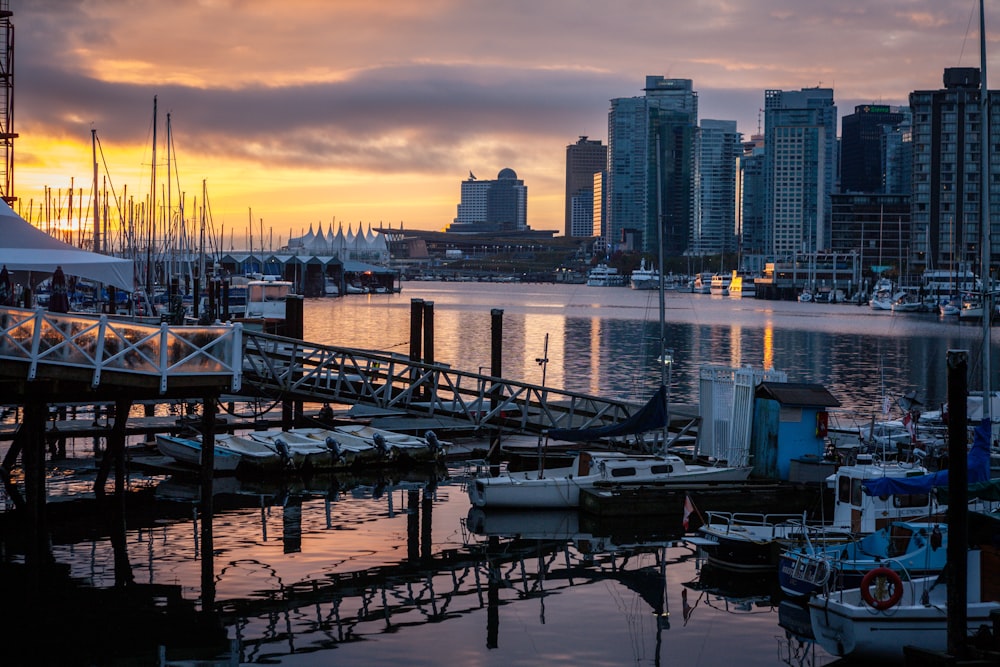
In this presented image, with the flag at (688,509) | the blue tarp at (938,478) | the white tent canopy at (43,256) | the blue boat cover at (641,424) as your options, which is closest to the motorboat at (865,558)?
the blue tarp at (938,478)

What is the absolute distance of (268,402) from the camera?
5512cm

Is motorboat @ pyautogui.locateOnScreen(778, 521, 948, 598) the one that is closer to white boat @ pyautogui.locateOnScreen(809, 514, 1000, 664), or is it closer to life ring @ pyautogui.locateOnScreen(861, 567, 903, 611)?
white boat @ pyautogui.locateOnScreen(809, 514, 1000, 664)

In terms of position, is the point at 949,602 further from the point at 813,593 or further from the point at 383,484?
the point at 383,484

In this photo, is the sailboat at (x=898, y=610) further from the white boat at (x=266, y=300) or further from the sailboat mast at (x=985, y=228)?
the white boat at (x=266, y=300)

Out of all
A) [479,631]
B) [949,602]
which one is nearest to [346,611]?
[479,631]

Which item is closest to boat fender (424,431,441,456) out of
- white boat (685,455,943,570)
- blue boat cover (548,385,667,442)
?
blue boat cover (548,385,667,442)

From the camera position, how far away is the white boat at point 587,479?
110 ft

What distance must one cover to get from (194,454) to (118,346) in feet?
36.2

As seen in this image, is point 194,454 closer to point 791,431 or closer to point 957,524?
point 791,431

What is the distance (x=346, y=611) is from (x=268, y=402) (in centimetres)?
3151

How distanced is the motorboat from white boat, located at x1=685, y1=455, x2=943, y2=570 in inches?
32.0

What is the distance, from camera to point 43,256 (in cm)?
3306

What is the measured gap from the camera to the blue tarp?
2400cm

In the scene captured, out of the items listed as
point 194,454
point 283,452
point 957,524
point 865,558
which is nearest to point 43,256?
point 194,454
